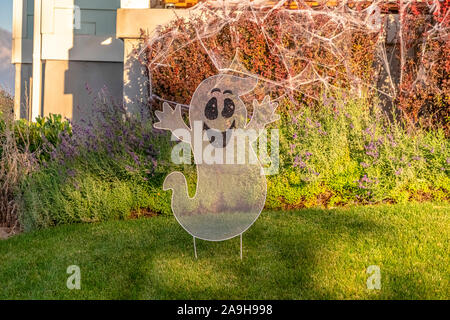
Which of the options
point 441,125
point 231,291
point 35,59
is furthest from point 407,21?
point 35,59

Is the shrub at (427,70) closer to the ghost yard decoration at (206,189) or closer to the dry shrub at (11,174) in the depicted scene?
the ghost yard decoration at (206,189)

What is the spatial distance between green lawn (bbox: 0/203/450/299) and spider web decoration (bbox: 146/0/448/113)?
221cm

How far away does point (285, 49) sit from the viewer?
700 cm

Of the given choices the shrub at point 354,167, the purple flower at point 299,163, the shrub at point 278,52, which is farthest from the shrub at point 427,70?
the purple flower at point 299,163

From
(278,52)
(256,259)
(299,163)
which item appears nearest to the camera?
(256,259)

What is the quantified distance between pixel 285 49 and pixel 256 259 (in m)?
3.65

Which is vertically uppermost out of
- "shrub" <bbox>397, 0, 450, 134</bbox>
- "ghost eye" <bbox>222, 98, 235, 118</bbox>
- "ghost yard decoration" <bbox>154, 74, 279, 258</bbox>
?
"shrub" <bbox>397, 0, 450, 134</bbox>

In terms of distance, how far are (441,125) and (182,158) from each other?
3.30 metres

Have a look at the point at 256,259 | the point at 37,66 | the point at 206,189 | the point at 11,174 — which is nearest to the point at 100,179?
the point at 11,174

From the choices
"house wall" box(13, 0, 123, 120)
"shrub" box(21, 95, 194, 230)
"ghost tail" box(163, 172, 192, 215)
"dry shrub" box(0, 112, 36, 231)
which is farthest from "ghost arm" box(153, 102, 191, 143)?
"house wall" box(13, 0, 123, 120)

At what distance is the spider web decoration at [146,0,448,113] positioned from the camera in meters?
6.96

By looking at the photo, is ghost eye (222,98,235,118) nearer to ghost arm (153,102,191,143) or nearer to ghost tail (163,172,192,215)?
ghost arm (153,102,191,143)

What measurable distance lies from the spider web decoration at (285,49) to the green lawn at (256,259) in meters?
2.21

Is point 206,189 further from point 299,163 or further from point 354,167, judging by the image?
point 354,167
